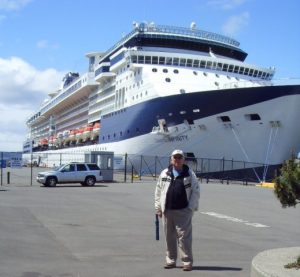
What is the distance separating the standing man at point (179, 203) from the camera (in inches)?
259

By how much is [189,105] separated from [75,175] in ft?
29.0

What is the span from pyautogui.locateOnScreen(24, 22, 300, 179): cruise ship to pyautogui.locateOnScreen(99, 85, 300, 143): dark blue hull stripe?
6 cm

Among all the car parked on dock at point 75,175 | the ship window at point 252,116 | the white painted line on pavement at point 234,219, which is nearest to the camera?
the white painted line on pavement at point 234,219

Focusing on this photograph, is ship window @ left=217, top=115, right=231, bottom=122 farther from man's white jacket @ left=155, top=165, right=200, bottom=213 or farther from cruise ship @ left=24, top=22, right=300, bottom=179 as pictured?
man's white jacket @ left=155, top=165, right=200, bottom=213

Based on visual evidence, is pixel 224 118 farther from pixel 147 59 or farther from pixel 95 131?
pixel 95 131

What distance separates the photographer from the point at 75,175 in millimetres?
28953

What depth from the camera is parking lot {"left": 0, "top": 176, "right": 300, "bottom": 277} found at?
6.74 meters

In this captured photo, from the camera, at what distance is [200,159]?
112 feet

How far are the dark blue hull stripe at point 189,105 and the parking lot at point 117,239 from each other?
1565cm

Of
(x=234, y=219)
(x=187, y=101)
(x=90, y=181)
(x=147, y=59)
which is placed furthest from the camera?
(x=147, y=59)

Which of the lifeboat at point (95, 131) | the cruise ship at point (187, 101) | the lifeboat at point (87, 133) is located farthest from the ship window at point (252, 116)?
the lifeboat at point (87, 133)

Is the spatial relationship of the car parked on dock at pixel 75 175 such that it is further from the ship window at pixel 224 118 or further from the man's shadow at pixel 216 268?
the man's shadow at pixel 216 268

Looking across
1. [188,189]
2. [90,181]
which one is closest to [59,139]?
[90,181]

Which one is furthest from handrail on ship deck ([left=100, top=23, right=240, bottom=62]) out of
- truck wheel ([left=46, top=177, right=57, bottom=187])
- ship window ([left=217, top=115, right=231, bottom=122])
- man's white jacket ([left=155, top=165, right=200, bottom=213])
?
man's white jacket ([left=155, top=165, right=200, bottom=213])
